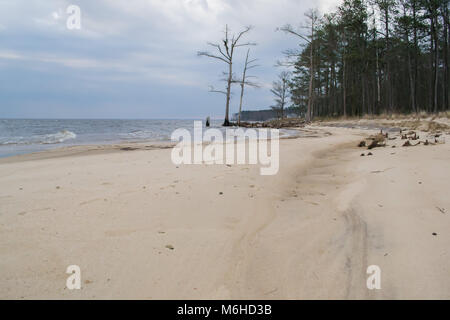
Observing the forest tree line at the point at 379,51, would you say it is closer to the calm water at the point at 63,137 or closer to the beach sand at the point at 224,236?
the calm water at the point at 63,137

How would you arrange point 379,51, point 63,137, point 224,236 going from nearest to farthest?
point 224,236 < point 63,137 < point 379,51

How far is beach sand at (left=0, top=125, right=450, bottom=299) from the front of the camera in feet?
4.97

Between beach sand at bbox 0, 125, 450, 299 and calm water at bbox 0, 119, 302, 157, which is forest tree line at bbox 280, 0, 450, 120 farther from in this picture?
beach sand at bbox 0, 125, 450, 299

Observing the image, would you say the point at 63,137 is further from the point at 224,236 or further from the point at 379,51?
the point at 379,51

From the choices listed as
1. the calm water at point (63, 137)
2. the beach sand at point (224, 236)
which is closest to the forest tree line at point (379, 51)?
the calm water at point (63, 137)

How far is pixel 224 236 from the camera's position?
2158 mm

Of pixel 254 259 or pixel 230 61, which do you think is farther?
pixel 230 61

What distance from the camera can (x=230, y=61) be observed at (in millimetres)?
26297

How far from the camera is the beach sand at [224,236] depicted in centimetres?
151

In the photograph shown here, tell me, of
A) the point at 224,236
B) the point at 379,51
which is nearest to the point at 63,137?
the point at 224,236

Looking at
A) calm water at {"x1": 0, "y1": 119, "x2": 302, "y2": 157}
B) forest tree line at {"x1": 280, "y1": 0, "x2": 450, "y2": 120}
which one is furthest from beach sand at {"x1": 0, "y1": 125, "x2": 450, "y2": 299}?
forest tree line at {"x1": 280, "y1": 0, "x2": 450, "y2": 120}

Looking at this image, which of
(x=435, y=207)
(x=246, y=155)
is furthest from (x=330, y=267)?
(x=246, y=155)
